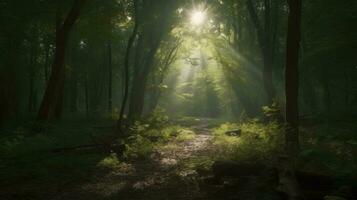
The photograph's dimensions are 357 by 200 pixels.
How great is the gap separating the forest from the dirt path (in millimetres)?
35

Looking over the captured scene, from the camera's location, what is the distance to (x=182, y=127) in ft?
85.1

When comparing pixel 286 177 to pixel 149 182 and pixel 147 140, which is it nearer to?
pixel 149 182

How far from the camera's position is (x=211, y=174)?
33.9 ft

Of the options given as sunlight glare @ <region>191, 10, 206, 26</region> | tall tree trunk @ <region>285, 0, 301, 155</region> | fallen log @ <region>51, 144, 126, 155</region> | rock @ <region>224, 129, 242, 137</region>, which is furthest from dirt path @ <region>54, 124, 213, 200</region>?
sunlight glare @ <region>191, 10, 206, 26</region>

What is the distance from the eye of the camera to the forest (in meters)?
9.09

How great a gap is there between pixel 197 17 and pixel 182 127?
804cm

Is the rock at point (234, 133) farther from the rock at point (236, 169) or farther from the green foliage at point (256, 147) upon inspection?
the rock at point (236, 169)

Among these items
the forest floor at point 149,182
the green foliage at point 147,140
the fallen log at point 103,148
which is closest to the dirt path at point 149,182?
the forest floor at point 149,182

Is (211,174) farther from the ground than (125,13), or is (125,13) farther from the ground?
(125,13)

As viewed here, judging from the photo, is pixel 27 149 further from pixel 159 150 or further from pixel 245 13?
pixel 245 13

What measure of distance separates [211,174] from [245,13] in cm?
2588

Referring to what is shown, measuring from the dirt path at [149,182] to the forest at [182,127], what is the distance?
35 mm

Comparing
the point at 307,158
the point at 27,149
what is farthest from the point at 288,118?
the point at 27,149

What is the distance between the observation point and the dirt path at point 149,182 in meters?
8.85
